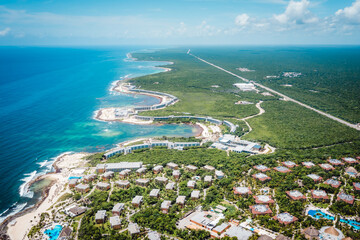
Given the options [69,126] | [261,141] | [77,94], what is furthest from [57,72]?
[261,141]

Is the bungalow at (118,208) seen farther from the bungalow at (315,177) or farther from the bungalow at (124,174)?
the bungalow at (315,177)

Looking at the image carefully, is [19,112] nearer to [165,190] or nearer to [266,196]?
[165,190]

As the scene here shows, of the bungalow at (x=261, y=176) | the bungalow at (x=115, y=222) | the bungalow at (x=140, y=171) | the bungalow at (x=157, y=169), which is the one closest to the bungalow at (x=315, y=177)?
the bungalow at (x=261, y=176)

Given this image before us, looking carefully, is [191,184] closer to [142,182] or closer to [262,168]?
[142,182]

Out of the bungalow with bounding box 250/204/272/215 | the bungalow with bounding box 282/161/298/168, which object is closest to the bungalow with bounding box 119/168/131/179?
the bungalow with bounding box 250/204/272/215

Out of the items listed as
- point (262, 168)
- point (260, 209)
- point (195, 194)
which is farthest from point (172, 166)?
point (260, 209)

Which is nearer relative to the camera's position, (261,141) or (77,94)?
(261,141)
